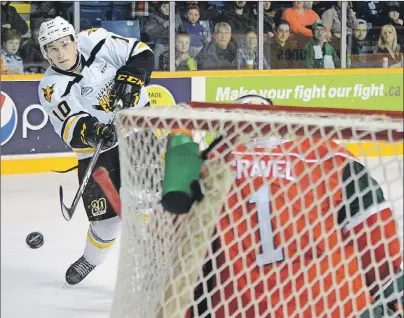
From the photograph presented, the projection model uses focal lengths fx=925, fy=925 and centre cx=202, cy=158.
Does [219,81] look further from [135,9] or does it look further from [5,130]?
[5,130]

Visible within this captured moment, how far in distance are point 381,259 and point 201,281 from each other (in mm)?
329

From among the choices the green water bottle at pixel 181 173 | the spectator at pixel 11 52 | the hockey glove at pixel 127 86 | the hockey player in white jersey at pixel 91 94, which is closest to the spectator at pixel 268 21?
the spectator at pixel 11 52

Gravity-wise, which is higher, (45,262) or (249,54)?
(249,54)

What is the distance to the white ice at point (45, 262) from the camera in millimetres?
3111

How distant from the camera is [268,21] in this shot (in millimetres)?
6336

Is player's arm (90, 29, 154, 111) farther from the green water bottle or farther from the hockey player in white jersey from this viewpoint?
the green water bottle

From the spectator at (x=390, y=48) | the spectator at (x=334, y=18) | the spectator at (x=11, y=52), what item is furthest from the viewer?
the spectator at (x=390, y=48)

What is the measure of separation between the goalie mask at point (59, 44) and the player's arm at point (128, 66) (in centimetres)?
19

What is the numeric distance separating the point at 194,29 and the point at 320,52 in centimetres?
99

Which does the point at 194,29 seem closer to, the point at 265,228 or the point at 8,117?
the point at 8,117

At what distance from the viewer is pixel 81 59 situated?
150 inches

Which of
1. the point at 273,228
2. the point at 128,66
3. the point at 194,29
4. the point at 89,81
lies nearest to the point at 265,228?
A: the point at 273,228

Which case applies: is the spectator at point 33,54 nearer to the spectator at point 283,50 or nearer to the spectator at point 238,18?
the spectator at point 238,18

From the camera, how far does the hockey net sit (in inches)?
63.1
